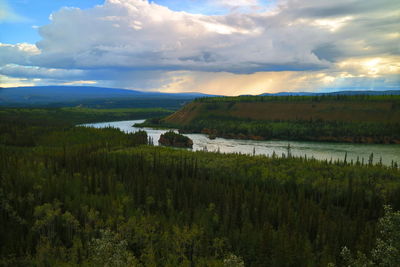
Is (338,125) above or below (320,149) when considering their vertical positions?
above

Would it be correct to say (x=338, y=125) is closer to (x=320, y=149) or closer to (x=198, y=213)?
(x=320, y=149)

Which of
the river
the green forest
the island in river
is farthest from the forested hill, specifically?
the green forest

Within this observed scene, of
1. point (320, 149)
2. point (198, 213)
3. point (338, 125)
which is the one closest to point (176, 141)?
point (320, 149)

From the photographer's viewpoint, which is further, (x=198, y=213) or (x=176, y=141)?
(x=176, y=141)

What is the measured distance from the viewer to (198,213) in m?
50.8

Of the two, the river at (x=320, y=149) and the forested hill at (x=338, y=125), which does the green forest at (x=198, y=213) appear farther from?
the forested hill at (x=338, y=125)

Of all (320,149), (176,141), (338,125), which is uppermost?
(338,125)

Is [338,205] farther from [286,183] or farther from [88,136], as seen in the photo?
[88,136]

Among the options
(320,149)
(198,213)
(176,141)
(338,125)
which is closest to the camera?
(198,213)

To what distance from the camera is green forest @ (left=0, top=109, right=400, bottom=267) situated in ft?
115

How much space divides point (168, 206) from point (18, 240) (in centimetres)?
2119

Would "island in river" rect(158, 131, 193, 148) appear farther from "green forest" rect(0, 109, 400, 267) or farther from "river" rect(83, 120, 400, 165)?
"green forest" rect(0, 109, 400, 267)

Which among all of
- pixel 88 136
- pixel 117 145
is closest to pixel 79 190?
pixel 117 145

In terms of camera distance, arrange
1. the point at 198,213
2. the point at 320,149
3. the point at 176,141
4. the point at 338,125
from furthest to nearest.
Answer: the point at 338,125
the point at 176,141
the point at 320,149
the point at 198,213
